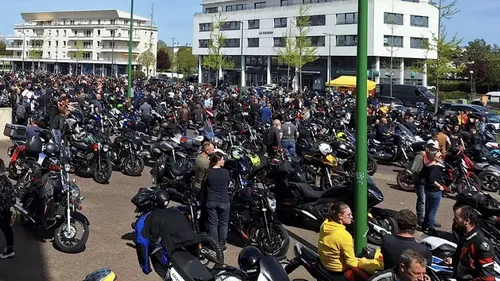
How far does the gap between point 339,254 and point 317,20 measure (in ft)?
207

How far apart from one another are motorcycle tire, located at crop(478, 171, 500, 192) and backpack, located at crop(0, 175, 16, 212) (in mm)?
10133

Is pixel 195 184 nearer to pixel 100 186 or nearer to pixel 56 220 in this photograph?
pixel 56 220

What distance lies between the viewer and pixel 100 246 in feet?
26.0

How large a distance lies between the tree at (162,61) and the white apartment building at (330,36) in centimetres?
3323

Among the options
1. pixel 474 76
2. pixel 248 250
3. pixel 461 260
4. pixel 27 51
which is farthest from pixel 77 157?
pixel 27 51

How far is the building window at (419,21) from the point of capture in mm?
62438

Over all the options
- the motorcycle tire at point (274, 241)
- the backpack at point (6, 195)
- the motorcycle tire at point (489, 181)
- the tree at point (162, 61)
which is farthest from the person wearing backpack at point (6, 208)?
the tree at point (162, 61)

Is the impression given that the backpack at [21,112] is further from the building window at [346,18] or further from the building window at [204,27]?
the building window at [204,27]

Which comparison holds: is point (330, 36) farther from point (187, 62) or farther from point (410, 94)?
point (187, 62)

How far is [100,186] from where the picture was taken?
460 inches

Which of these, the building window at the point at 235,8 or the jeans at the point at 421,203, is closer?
the jeans at the point at 421,203

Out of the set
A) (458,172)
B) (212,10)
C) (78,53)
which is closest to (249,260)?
(458,172)

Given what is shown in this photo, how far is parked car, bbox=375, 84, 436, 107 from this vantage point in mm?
39006

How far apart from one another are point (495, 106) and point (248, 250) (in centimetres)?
4428
